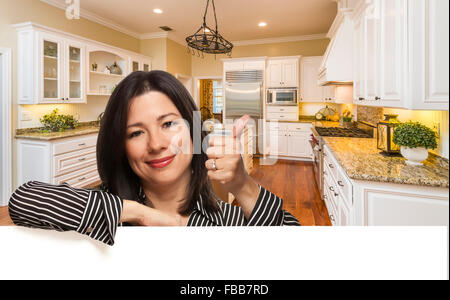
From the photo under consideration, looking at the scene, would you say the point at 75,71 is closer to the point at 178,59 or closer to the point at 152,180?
the point at 178,59

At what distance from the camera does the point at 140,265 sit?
376 millimetres

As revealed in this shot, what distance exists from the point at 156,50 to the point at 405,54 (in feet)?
2.33

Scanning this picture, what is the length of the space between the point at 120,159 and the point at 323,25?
175cm

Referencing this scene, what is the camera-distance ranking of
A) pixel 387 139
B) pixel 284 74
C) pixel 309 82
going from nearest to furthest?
pixel 387 139 < pixel 284 74 < pixel 309 82

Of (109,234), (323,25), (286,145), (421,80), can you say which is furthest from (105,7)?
(286,145)

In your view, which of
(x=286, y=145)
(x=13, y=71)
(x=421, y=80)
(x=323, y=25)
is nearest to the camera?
(x=421, y=80)

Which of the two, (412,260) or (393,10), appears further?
(393,10)

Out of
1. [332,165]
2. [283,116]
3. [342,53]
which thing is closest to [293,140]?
[283,116]

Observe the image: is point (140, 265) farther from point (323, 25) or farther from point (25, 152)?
point (323, 25)

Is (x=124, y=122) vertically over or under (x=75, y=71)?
under

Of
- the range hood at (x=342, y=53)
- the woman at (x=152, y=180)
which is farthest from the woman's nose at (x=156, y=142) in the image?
the range hood at (x=342, y=53)

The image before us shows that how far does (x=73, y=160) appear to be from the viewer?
1.71ft

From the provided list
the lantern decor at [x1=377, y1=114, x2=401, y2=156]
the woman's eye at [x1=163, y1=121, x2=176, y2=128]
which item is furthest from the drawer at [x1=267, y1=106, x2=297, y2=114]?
the woman's eye at [x1=163, y1=121, x2=176, y2=128]

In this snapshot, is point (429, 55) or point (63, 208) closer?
point (63, 208)
